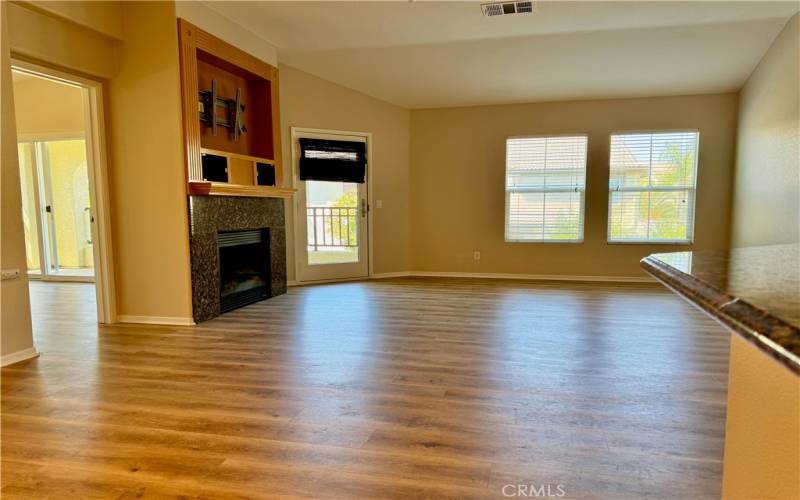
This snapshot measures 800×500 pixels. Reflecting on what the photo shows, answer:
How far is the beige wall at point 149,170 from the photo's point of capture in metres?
3.77

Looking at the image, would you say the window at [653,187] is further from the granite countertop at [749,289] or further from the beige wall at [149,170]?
the granite countertop at [749,289]

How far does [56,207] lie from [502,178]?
643 cm

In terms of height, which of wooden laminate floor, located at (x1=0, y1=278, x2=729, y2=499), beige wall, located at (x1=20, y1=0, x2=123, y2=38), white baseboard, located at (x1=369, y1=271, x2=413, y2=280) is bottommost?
wooden laminate floor, located at (x1=0, y1=278, x2=729, y2=499)

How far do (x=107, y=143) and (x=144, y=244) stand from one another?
0.92m

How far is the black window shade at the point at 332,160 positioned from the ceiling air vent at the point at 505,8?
261cm

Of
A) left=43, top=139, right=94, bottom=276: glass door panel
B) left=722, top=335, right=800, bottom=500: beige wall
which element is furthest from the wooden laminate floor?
left=43, top=139, right=94, bottom=276: glass door panel

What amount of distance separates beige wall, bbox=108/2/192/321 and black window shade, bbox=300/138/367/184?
2.11 m

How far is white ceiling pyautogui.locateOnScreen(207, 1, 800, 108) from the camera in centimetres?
395

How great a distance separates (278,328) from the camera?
12.4ft

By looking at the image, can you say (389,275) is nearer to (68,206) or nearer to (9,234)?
(9,234)

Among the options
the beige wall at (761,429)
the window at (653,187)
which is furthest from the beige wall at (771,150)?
the beige wall at (761,429)

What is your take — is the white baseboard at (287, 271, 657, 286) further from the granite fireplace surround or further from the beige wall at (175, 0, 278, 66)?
the beige wall at (175, 0, 278, 66)

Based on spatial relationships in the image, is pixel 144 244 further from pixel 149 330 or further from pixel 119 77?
pixel 119 77

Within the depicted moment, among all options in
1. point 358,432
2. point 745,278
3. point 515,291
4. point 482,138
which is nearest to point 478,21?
point 482,138
